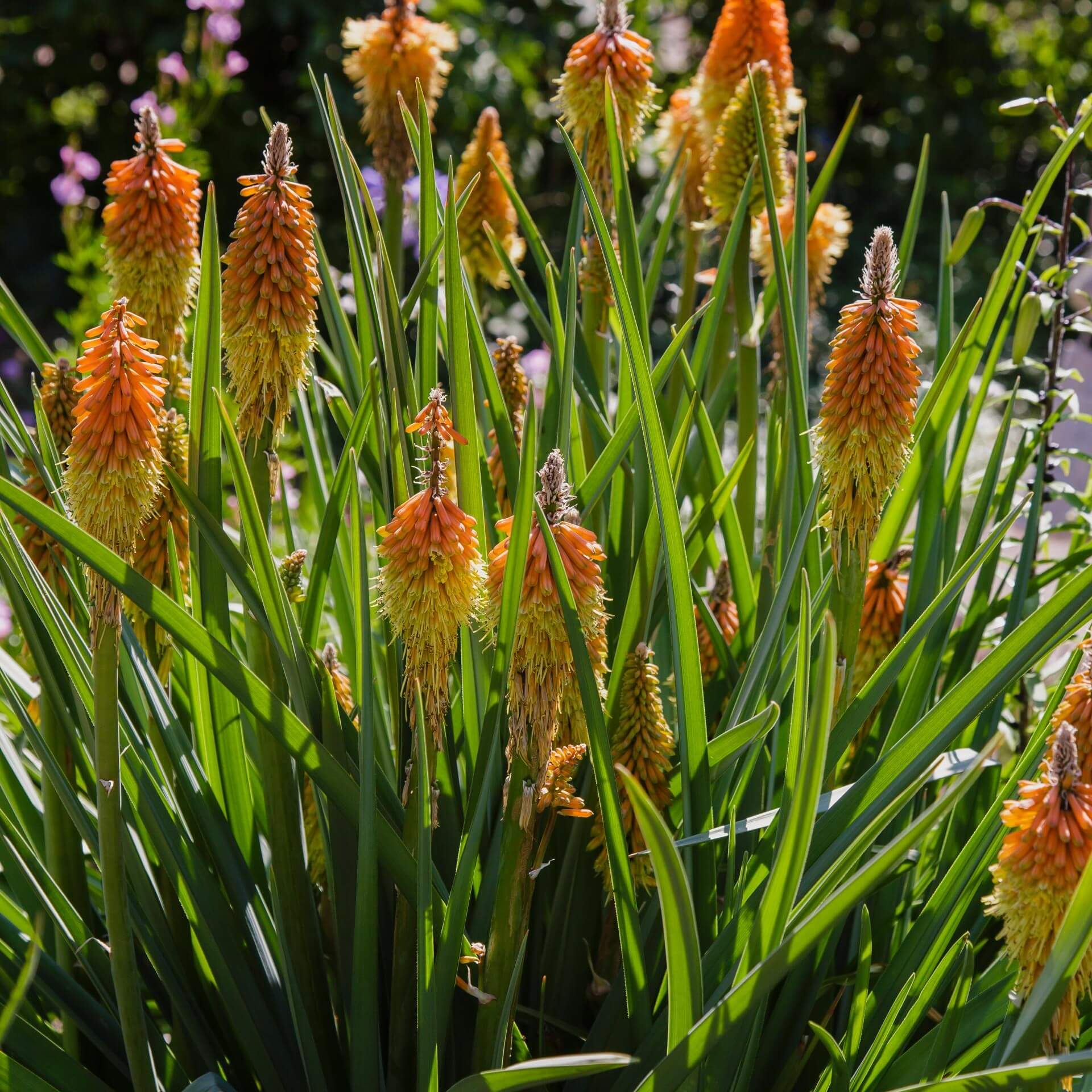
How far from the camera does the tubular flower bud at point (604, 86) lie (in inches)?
83.8

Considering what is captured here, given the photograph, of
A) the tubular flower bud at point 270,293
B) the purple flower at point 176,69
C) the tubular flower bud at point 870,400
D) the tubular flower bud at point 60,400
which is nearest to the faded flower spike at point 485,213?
the tubular flower bud at point 60,400

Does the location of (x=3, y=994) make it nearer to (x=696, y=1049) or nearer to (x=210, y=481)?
(x=210, y=481)

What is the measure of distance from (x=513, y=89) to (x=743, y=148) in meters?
4.68

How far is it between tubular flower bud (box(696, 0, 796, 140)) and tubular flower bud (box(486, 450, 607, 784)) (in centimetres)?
152

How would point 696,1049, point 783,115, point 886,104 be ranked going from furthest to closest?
point 886,104, point 783,115, point 696,1049

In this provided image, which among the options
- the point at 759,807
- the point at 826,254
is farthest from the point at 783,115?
the point at 759,807

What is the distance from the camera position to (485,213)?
255 cm

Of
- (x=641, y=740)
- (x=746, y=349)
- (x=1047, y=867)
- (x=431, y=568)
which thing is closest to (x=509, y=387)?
(x=746, y=349)

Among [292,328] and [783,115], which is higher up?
[783,115]

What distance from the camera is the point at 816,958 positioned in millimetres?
1583

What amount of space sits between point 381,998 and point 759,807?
24.0 inches

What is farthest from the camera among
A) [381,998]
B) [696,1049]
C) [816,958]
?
[381,998]

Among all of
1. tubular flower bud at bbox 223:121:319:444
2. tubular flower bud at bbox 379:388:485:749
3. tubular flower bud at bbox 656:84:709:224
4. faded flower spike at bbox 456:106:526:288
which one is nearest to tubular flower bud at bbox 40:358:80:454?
tubular flower bud at bbox 223:121:319:444

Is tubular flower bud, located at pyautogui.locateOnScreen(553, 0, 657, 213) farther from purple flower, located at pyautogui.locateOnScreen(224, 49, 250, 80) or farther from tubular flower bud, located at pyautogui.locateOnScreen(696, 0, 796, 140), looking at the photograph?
purple flower, located at pyautogui.locateOnScreen(224, 49, 250, 80)
